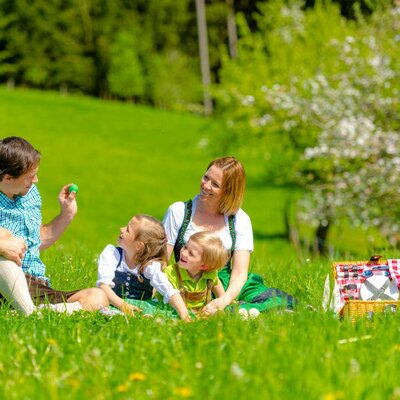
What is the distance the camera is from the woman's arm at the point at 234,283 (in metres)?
6.48

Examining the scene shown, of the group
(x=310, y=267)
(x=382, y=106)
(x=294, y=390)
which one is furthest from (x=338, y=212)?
(x=294, y=390)

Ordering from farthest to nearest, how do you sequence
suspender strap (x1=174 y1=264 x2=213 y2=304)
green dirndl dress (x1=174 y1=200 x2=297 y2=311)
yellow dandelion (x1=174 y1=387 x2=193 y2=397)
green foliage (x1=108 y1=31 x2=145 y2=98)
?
green foliage (x1=108 y1=31 x2=145 y2=98) < green dirndl dress (x1=174 y1=200 x2=297 y2=311) < suspender strap (x1=174 y1=264 x2=213 y2=304) < yellow dandelion (x1=174 y1=387 x2=193 y2=397)

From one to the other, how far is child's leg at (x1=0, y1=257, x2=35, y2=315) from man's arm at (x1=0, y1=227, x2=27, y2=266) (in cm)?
4

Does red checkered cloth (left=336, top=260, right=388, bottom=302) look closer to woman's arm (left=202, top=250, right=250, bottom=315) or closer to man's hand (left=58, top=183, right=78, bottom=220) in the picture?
woman's arm (left=202, top=250, right=250, bottom=315)

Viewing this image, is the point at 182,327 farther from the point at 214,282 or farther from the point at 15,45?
the point at 15,45

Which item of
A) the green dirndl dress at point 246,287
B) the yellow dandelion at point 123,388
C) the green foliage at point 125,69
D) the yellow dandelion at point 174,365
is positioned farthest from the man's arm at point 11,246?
the green foliage at point 125,69

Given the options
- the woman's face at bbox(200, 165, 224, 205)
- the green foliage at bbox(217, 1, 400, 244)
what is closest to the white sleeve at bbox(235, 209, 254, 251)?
the woman's face at bbox(200, 165, 224, 205)

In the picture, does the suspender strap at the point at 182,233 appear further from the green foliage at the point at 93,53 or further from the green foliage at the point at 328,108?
the green foliage at the point at 93,53

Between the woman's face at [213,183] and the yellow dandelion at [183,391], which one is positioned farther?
the woman's face at [213,183]

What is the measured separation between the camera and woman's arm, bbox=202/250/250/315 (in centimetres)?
648

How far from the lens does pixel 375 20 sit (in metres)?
19.5

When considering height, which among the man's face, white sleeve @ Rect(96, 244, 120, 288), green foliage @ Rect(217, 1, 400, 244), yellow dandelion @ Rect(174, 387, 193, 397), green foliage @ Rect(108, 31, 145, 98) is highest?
green foliage @ Rect(108, 31, 145, 98)

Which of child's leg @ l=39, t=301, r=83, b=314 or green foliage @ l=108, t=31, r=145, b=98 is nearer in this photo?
child's leg @ l=39, t=301, r=83, b=314

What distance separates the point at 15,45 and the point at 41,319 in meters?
53.0
